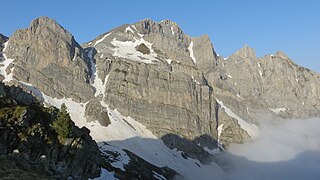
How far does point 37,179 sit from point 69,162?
3666 centimetres

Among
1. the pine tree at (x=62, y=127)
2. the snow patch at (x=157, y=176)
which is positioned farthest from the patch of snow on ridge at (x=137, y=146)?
the pine tree at (x=62, y=127)

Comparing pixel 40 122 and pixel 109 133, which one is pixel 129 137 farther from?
pixel 40 122

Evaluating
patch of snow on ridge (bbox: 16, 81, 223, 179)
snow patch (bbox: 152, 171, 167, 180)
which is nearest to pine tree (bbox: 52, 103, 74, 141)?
snow patch (bbox: 152, 171, 167, 180)

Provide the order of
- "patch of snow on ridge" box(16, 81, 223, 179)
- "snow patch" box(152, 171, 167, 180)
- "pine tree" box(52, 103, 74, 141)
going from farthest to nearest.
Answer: "patch of snow on ridge" box(16, 81, 223, 179) < "snow patch" box(152, 171, 167, 180) < "pine tree" box(52, 103, 74, 141)

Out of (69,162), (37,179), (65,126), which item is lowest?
(37,179)

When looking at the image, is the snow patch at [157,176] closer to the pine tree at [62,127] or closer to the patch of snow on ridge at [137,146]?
the patch of snow on ridge at [137,146]

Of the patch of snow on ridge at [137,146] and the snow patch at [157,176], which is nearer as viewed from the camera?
the snow patch at [157,176]

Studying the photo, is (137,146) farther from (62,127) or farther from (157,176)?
(62,127)

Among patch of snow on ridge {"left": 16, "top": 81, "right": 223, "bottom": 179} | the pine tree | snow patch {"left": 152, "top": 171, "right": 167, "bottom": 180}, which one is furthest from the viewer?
patch of snow on ridge {"left": 16, "top": 81, "right": 223, "bottom": 179}

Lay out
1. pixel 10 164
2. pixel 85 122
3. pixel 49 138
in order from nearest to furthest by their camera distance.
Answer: pixel 10 164 < pixel 49 138 < pixel 85 122

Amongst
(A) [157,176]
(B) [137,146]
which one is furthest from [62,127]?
(B) [137,146]

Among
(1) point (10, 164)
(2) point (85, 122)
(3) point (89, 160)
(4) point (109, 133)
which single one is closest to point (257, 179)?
(4) point (109, 133)

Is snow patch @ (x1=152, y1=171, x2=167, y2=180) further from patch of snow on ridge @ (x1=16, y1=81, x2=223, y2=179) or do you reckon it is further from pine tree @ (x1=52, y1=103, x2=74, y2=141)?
pine tree @ (x1=52, y1=103, x2=74, y2=141)

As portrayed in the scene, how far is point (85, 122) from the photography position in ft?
653
